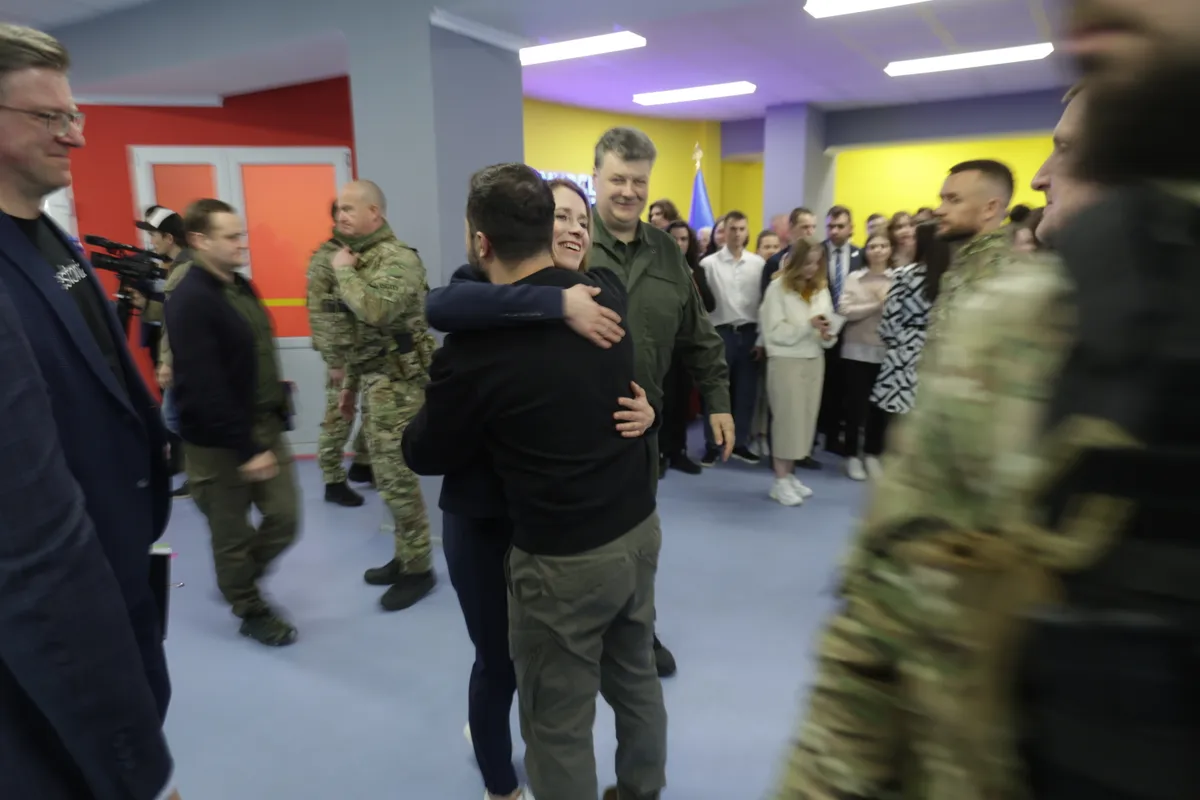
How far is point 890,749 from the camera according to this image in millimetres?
537

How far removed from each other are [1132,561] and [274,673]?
2806 millimetres

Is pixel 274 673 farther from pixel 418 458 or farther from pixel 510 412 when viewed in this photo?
pixel 510 412

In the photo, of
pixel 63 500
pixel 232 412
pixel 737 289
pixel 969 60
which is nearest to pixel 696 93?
pixel 969 60

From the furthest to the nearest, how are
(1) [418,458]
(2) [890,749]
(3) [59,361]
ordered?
(1) [418,458] → (3) [59,361] → (2) [890,749]

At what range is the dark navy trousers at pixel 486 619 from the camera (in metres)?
1.61

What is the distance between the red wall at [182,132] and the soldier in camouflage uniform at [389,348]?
2824mm

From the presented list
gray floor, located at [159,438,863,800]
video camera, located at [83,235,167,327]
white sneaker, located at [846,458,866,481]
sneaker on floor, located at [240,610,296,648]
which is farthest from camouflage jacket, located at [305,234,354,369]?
white sneaker, located at [846,458,866,481]

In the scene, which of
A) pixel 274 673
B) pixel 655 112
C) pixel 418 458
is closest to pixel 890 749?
pixel 418 458

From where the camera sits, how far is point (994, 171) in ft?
8.23

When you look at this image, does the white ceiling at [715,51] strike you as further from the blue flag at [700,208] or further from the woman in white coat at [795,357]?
the woman in white coat at [795,357]

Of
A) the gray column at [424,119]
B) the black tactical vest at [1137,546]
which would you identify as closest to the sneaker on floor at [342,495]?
the gray column at [424,119]

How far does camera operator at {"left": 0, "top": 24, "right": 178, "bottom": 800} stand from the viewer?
2.89 feet

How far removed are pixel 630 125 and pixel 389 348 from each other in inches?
215

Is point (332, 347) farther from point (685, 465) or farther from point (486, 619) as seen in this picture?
point (685, 465)
